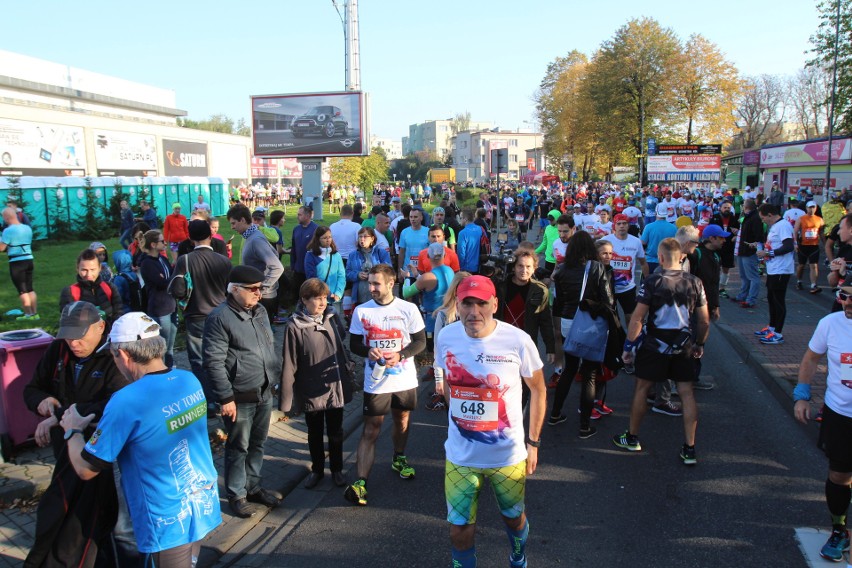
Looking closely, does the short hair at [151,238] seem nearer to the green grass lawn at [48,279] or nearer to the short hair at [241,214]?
the short hair at [241,214]

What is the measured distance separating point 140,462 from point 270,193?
162 ft

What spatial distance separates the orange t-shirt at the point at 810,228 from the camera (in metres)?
12.5

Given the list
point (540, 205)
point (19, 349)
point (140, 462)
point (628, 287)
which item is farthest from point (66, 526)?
point (540, 205)

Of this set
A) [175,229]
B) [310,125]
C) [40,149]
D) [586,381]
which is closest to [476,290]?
[586,381]

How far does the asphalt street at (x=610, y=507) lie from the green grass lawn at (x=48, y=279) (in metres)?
7.02

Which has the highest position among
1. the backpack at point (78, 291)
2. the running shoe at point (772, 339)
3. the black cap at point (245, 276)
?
the black cap at point (245, 276)

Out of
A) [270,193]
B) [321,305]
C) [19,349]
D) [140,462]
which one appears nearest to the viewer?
[140,462]

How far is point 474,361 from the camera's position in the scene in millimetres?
3400

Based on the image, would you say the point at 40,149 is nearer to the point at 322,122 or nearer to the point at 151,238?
the point at 322,122

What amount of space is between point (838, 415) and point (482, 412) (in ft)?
7.58

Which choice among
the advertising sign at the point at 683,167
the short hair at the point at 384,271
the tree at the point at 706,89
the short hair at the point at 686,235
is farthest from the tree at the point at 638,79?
the short hair at the point at 384,271

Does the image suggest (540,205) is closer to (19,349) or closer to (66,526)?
(19,349)

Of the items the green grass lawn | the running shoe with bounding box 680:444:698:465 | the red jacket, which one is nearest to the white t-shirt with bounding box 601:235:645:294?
the running shoe with bounding box 680:444:698:465

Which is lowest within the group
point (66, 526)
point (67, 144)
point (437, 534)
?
point (437, 534)
